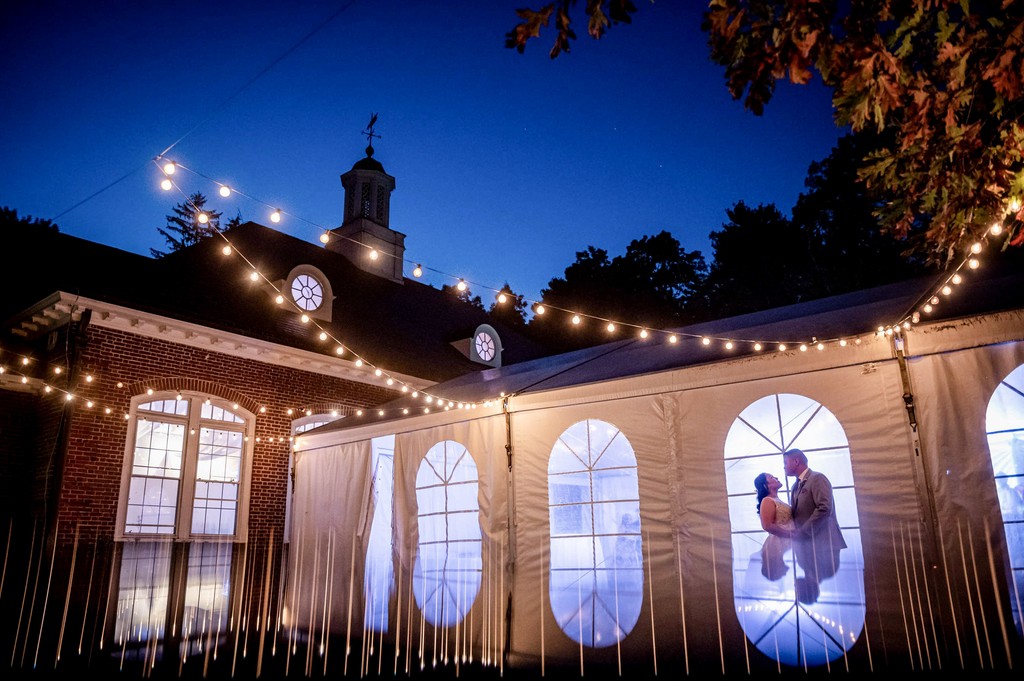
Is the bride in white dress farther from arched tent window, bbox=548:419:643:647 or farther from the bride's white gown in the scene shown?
arched tent window, bbox=548:419:643:647

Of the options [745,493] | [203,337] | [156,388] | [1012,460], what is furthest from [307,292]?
[1012,460]

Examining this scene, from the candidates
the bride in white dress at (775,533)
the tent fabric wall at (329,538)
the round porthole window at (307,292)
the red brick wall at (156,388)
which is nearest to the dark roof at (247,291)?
the round porthole window at (307,292)

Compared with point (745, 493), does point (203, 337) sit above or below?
above

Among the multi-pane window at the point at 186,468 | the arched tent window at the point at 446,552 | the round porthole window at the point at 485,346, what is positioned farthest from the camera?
the round porthole window at the point at 485,346

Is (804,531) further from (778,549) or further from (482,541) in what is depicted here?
(482,541)

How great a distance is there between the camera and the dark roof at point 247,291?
30.5 feet

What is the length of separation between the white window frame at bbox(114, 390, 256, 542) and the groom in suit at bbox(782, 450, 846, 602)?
7.58 metres

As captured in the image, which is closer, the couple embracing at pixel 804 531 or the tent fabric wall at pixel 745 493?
the tent fabric wall at pixel 745 493

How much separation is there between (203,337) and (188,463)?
174cm

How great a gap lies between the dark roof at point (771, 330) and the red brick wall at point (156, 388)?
2683 millimetres

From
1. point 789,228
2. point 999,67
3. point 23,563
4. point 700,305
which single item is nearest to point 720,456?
point 999,67

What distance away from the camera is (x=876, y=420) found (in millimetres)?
4996

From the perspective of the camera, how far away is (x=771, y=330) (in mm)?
6078

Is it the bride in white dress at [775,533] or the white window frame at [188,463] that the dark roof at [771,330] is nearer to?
the bride in white dress at [775,533]
